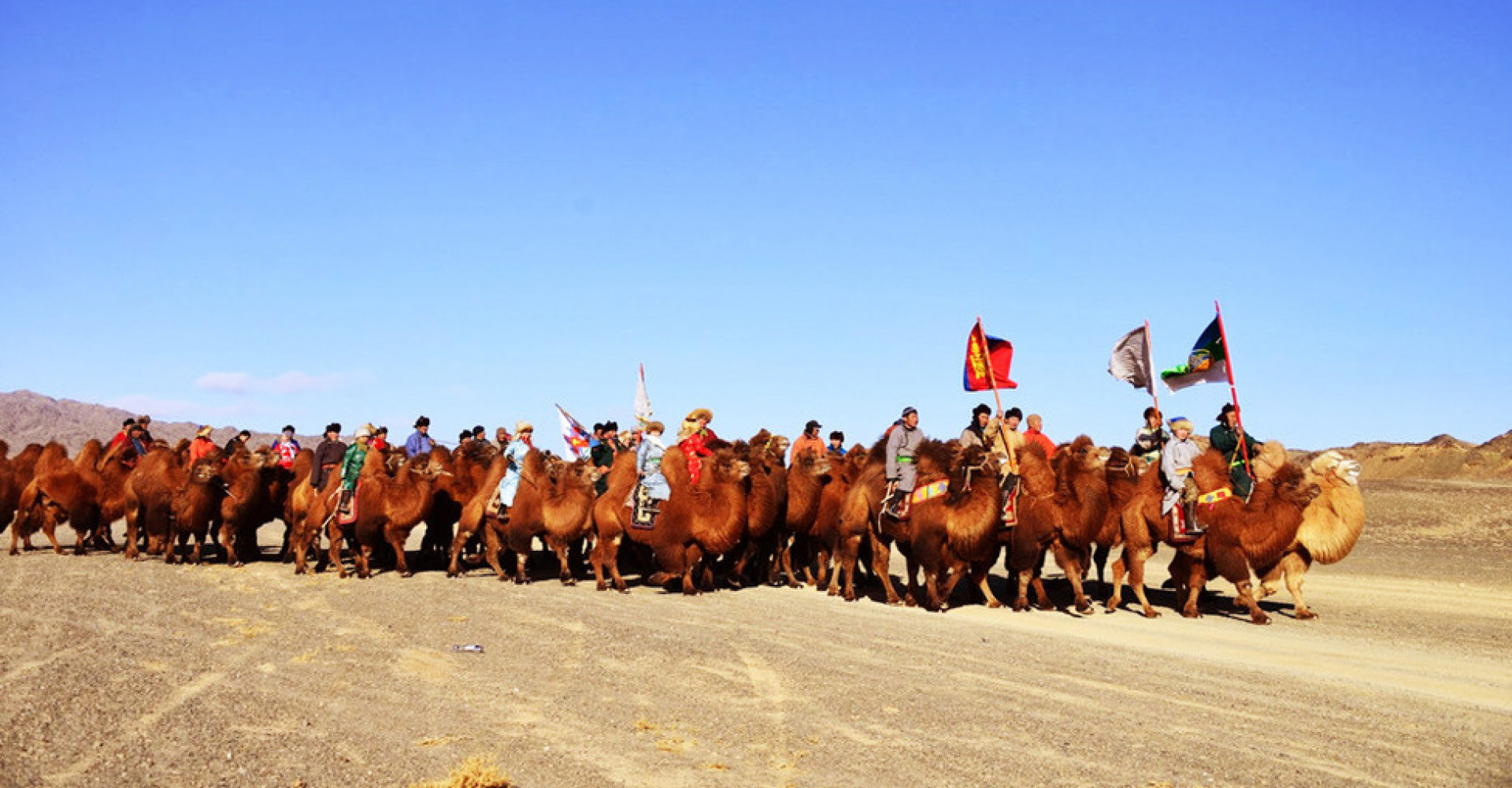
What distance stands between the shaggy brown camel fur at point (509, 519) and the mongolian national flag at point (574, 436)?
2.09 metres

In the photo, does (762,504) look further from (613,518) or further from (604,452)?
(604,452)

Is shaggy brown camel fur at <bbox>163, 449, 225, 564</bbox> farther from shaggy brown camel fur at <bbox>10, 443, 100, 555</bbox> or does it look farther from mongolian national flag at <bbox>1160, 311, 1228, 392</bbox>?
mongolian national flag at <bbox>1160, 311, 1228, 392</bbox>

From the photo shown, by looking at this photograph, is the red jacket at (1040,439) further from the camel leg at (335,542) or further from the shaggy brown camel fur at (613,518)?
the camel leg at (335,542)

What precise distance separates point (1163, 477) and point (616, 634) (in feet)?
24.1

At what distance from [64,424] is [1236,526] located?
11727 cm

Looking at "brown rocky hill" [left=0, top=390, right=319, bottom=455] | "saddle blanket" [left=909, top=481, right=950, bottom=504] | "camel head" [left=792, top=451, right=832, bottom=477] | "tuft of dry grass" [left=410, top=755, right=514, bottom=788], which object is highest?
"brown rocky hill" [left=0, top=390, right=319, bottom=455]

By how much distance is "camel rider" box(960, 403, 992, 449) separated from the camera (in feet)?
51.0

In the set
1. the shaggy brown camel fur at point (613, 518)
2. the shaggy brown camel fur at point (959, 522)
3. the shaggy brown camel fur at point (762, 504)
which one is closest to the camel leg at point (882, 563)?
the shaggy brown camel fur at point (959, 522)

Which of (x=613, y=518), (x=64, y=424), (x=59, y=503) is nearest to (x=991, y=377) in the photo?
(x=613, y=518)

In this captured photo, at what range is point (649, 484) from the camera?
52.5 ft

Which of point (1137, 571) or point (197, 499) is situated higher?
point (197, 499)

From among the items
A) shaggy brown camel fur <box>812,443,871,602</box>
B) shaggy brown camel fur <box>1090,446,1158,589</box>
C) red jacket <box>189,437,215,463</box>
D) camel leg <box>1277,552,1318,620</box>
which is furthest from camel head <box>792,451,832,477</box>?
red jacket <box>189,437,215,463</box>

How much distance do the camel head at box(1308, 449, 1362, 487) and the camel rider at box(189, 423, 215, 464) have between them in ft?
57.6

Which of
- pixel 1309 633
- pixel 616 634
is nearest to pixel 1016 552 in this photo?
pixel 1309 633
